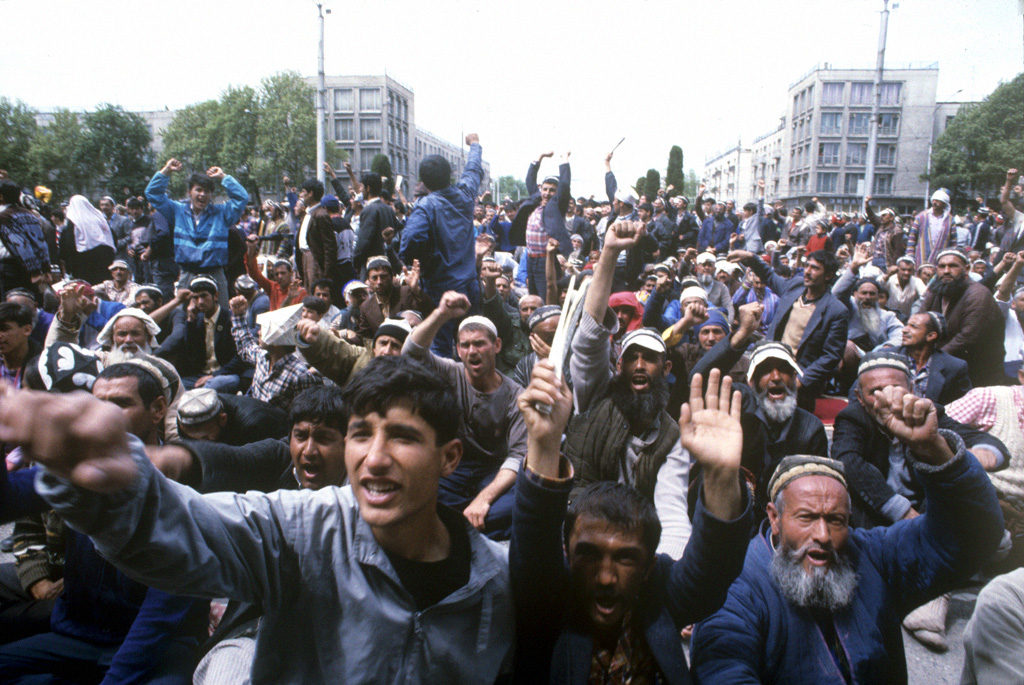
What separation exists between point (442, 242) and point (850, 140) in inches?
2694

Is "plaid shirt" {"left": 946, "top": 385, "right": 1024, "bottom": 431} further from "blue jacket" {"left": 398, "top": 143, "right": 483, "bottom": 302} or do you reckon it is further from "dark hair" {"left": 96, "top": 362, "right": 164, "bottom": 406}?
"dark hair" {"left": 96, "top": 362, "right": 164, "bottom": 406}

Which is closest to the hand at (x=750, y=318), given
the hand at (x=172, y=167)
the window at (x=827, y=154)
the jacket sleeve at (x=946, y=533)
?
the jacket sleeve at (x=946, y=533)

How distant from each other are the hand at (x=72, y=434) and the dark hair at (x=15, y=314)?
377 centimetres

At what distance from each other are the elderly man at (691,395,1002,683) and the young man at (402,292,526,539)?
58.9 inches

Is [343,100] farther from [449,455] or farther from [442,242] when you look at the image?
[449,455]

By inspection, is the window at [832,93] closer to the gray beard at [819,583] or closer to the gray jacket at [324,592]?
the gray beard at [819,583]

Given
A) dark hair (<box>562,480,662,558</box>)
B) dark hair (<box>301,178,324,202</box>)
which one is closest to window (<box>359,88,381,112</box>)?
dark hair (<box>301,178,324,202</box>)

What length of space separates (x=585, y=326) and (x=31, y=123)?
35.5 feet

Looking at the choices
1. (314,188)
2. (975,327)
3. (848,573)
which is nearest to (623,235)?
(848,573)

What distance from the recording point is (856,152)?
61.9m

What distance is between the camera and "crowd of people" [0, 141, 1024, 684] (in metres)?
1.32

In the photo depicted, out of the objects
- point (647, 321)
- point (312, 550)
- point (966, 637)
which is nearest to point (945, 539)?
point (966, 637)

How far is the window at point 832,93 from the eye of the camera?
194ft

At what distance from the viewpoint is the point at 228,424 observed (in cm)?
312
